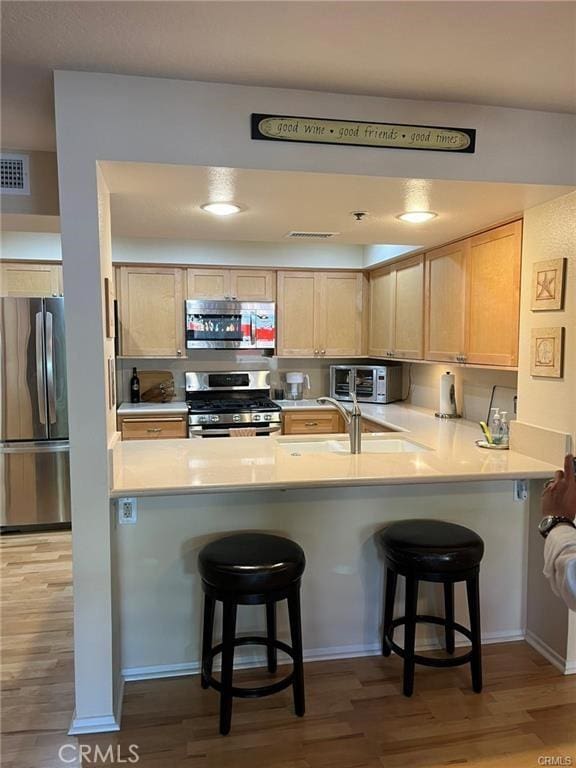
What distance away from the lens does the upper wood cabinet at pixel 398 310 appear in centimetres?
405

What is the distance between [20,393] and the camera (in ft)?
14.0

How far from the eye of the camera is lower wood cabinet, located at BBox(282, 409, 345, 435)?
189 inches

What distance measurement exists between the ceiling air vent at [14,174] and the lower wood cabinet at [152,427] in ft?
7.78

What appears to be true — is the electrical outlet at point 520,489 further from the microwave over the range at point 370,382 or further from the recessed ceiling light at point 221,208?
the microwave over the range at point 370,382

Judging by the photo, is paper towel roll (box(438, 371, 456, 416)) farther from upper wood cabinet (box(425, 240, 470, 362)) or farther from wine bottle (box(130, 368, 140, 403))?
wine bottle (box(130, 368, 140, 403))

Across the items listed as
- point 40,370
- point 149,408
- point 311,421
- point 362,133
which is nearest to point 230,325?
point 149,408

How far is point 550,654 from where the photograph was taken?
254 cm

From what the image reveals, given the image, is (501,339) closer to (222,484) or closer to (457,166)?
(457,166)

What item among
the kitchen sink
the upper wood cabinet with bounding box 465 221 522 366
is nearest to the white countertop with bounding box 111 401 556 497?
the kitchen sink

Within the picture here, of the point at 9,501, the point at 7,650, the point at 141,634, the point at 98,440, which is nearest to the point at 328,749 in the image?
the point at 141,634

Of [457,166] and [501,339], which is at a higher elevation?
[457,166]

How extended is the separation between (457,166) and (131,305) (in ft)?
10.8

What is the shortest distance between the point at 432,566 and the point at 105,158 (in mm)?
2058

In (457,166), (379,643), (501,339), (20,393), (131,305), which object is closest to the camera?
(457,166)
